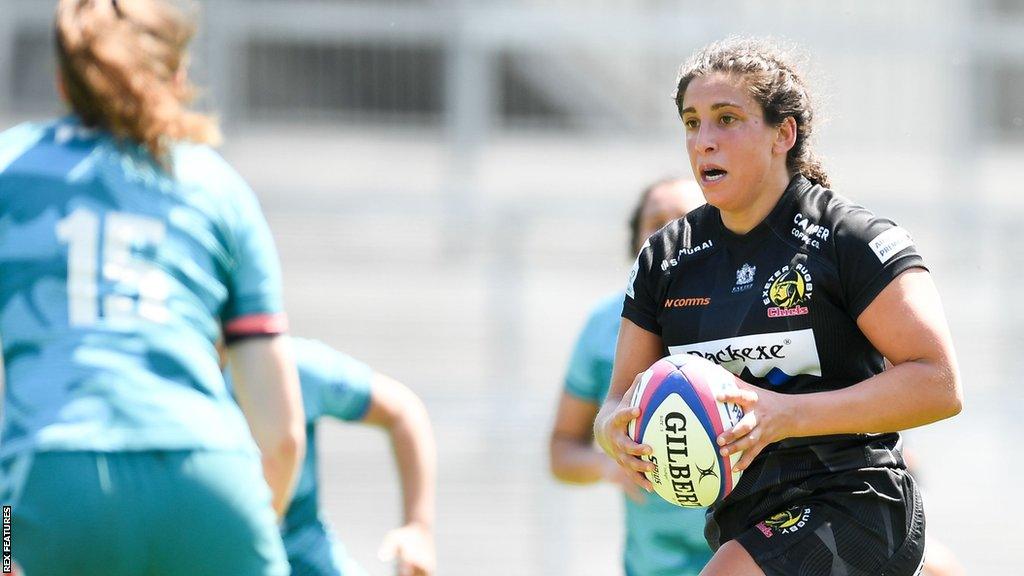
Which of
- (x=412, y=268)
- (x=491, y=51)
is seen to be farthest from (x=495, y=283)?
(x=491, y=51)

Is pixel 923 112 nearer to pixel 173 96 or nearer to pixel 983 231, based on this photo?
pixel 983 231

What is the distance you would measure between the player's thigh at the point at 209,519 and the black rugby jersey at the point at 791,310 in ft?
3.71

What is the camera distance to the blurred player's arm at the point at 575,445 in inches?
179

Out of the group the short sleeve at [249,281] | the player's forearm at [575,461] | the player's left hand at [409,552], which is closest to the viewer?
the short sleeve at [249,281]

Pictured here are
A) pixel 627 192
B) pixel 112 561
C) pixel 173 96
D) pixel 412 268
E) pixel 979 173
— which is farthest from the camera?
pixel 979 173

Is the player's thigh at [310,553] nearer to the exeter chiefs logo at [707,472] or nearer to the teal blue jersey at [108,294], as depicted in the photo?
the teal blue jersey at [108,294]

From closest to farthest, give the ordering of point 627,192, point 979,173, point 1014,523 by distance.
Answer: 1. point 1014,523
2. point 627,192
3. point 979,173

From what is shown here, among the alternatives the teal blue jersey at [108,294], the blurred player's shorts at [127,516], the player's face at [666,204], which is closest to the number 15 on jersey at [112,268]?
the teal blue jersey at [108,294]

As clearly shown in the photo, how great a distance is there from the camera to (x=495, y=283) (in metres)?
9.88

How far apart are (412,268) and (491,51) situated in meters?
3.61

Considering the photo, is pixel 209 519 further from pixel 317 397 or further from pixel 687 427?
pixel 317 397

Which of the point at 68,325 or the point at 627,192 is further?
the point at 627,192

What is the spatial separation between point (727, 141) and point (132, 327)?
1.41 m

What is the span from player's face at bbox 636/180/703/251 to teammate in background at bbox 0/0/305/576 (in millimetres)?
1817
